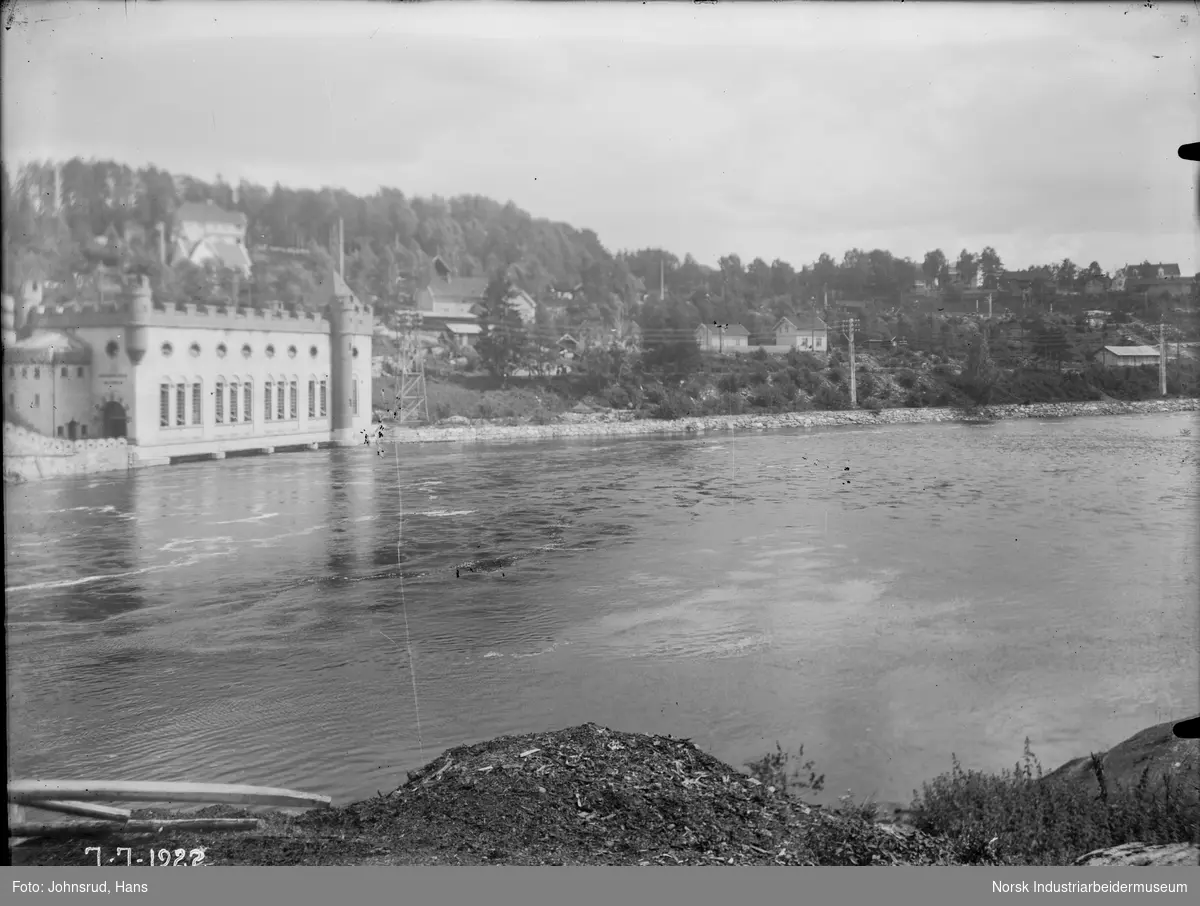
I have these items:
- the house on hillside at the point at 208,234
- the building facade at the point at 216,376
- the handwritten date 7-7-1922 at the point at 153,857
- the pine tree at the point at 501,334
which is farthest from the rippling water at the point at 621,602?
the house on hillside at the point at 208,234

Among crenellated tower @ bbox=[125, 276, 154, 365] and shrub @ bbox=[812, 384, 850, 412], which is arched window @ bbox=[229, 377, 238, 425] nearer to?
crenellated tower @ bbox=[125, 276, 154, 365]

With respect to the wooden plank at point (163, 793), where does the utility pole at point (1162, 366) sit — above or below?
above

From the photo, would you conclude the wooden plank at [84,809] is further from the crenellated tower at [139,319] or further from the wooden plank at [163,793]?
the crenellated tower at [139,319]

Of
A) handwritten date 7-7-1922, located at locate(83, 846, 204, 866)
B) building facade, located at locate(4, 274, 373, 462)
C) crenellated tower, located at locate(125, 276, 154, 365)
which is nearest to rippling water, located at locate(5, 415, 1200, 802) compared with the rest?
building facade, located at locate(4, 274, 373, 462)

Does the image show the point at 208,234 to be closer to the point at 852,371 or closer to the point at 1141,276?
the point at 852,371

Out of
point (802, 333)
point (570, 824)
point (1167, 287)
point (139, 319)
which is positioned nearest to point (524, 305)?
point (802, 333)

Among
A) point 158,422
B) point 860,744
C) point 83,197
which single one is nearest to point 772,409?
point 860,744
